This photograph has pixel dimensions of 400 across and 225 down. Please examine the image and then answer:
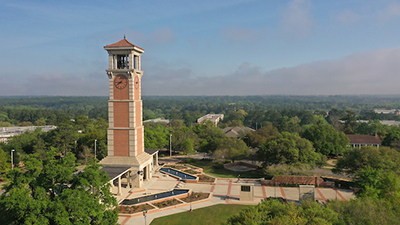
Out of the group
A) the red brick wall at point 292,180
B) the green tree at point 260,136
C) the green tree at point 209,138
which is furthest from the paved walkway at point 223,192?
the green tree at point 260,136

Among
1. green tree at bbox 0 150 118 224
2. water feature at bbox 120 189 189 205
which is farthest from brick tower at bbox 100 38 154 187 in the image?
green tree at bbox 0 150 118 224

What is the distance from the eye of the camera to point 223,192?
35.8 metres

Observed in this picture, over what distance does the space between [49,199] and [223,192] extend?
2291 centimetres

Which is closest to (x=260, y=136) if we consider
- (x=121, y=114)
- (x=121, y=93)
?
(x=121, y=114)

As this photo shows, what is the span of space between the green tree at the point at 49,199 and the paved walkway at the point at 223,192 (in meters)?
10.9

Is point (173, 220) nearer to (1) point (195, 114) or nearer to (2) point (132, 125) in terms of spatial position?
(2) point (132, 125)

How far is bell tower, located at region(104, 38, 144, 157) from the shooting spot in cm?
3606

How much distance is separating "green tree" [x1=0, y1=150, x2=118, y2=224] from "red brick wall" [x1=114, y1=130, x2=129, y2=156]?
632 inches

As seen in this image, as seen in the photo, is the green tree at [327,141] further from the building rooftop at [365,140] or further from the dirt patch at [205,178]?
the dirt patch at [205,178]

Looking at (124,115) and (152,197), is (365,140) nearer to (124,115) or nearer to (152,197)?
(152,197)

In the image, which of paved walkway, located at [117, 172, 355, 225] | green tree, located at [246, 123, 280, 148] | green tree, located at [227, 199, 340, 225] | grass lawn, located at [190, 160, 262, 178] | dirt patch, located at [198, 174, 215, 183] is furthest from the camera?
green tree, located at [246, 123, 280, 148]

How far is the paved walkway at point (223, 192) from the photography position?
105ft

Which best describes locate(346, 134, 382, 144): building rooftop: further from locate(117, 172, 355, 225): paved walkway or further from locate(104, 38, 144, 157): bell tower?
locate(104, 38, 144, 157): bell tower

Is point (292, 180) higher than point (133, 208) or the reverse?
higher
